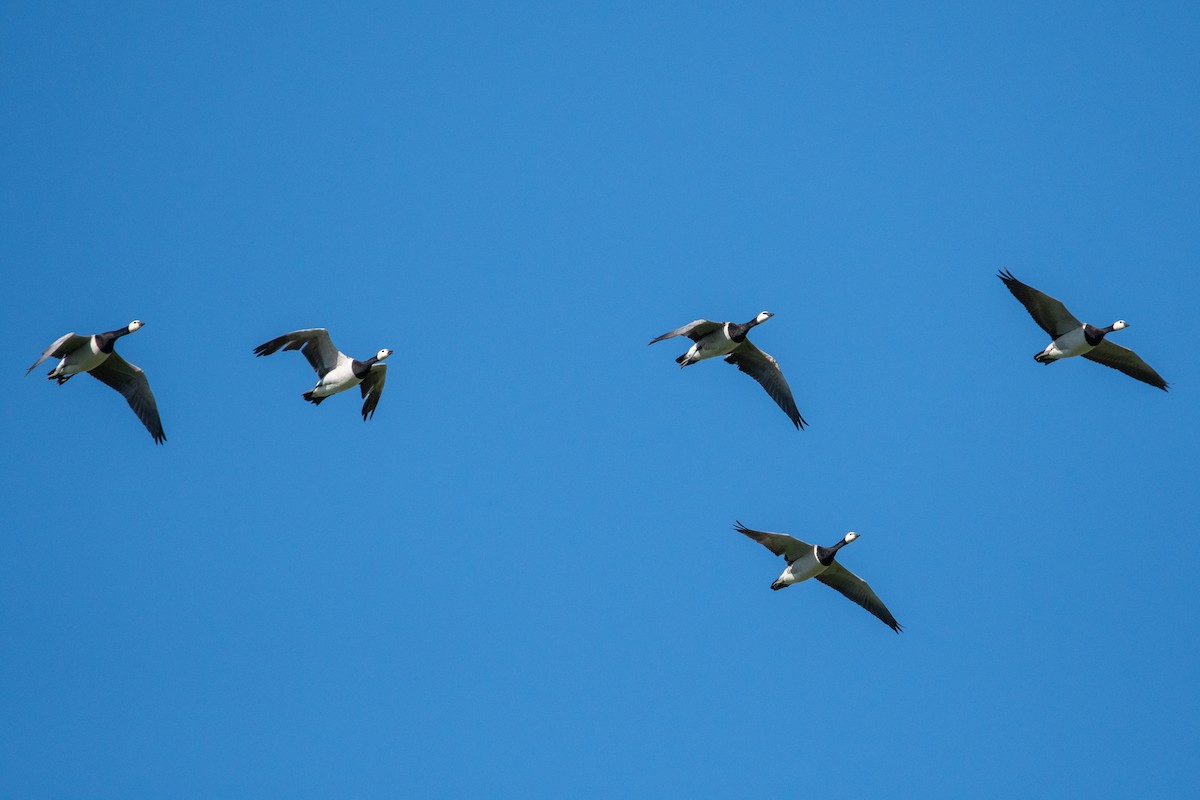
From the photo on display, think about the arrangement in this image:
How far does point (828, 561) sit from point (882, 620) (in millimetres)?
2268

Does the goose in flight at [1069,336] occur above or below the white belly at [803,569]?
above

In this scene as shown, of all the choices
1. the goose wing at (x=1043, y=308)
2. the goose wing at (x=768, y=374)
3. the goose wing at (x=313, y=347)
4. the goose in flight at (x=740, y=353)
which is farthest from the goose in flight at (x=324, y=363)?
the goose wing at (x=1043, y=308)

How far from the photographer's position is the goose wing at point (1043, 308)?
24438 millimetres

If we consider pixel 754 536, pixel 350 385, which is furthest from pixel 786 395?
pixel 350 385

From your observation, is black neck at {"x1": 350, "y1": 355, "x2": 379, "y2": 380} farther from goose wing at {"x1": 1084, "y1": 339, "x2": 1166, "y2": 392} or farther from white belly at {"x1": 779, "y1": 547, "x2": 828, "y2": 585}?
goose wing at {"x1": 1084, "y1": 339, "x2": 1166, "y2": 392}

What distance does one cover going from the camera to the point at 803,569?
24.2 meters

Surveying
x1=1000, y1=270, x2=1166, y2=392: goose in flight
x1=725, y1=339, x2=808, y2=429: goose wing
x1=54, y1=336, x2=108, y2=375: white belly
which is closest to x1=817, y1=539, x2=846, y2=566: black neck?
x1=725, y1=339, x2=808, y2=429: goose wing

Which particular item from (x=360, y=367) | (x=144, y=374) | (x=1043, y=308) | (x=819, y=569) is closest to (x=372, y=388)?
(x=360, y=367)

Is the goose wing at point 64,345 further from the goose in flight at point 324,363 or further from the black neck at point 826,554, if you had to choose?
the black neck at point 826,554

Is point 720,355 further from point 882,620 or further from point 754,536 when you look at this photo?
point 882,620

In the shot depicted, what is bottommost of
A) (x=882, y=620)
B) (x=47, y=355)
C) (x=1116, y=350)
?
(x=882, y=620)

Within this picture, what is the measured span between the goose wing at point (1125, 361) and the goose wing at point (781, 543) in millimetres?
6857

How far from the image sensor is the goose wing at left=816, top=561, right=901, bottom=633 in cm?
2480

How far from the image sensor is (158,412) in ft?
83.3
